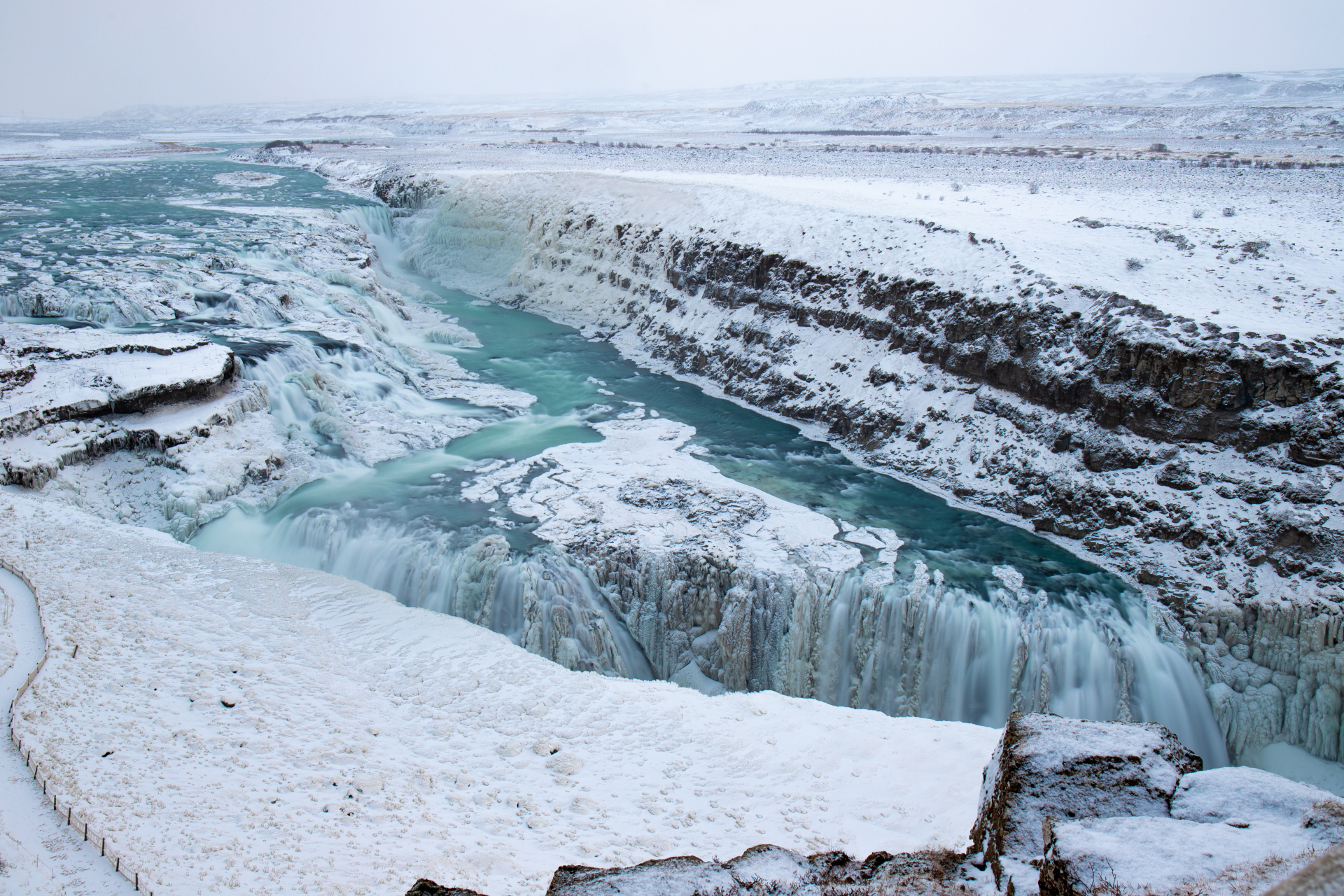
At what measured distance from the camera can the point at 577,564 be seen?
39.8ft

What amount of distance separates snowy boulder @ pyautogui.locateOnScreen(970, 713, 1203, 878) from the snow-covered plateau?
0.04 meters

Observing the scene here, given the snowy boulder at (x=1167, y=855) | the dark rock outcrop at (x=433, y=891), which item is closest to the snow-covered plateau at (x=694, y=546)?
the snowy boulder at (x=1167, y=855)

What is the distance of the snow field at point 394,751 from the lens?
6531 millimetres

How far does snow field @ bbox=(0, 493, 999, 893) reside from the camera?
6.53 meters

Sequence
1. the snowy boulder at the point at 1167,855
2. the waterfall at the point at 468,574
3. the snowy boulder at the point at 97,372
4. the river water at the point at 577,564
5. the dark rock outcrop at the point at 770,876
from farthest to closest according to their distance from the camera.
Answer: the snowy boulder at the point at 97,372 → the waterfall at the point at 468,574 → the river water at the point at 577,564 → the dark rock outcrop at the point at 770,876 → the snowy boulder at the point at 1167,855

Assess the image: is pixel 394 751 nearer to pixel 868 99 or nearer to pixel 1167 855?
pixel 1167 855

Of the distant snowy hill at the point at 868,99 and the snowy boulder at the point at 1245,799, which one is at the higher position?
the distant snowy hill at the point at 868,99

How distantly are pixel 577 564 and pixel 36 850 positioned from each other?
23.4 feet

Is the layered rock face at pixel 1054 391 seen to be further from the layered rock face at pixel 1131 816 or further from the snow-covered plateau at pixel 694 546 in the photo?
the layered rock face at pixel 1131 816

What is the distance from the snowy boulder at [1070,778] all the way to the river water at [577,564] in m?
5.88

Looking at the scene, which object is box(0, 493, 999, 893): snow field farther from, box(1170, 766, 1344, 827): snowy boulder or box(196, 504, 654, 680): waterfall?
box(1170, 766, 1344, 827): snowy boulder

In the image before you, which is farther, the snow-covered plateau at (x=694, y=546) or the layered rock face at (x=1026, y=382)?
the layered rock face at (x=1026, y=382)

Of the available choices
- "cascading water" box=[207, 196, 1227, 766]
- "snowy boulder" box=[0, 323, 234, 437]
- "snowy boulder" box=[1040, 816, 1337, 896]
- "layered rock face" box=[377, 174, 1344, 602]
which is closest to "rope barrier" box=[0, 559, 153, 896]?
"cascading water" box=[207, 196, 1227, 766]

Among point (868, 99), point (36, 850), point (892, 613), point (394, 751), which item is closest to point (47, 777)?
point (36, 850)
